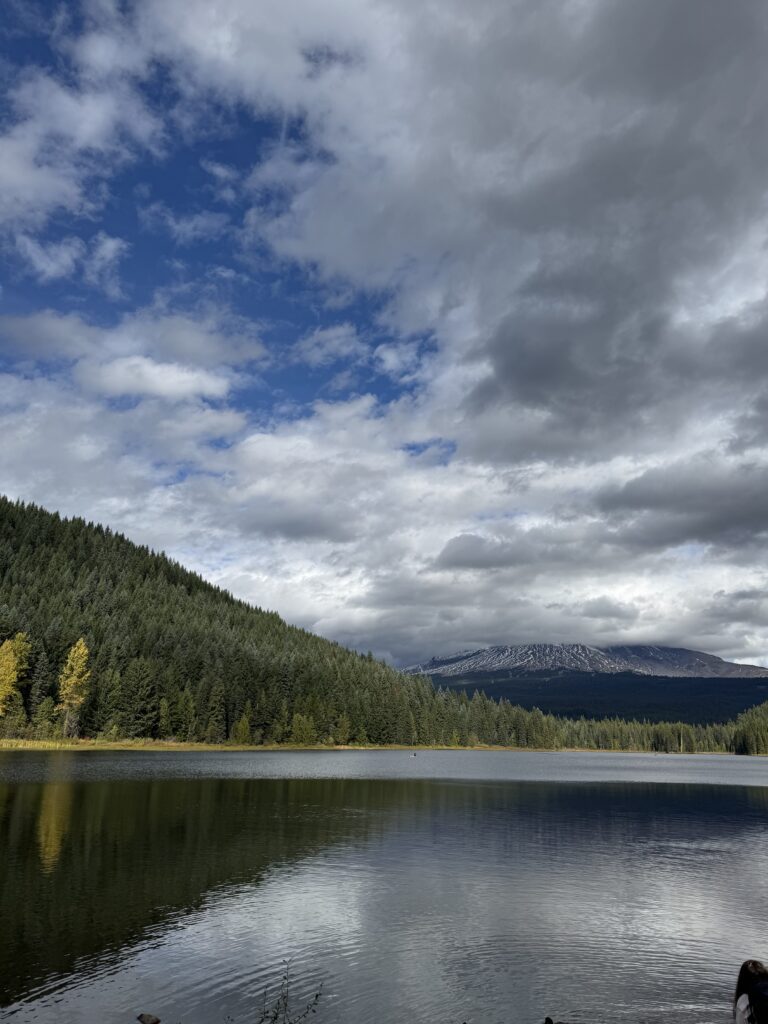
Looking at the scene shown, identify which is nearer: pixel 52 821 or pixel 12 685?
pixel 52 821

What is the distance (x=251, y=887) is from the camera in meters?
40.9

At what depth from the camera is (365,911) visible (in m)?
37.5

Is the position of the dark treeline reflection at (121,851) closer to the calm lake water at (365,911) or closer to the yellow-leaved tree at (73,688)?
the calm lake water at (365,911)

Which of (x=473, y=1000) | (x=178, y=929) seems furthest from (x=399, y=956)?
(x=178, y=929)

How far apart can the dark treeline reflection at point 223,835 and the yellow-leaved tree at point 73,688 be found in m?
78.9

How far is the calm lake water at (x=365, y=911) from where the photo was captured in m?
26.2

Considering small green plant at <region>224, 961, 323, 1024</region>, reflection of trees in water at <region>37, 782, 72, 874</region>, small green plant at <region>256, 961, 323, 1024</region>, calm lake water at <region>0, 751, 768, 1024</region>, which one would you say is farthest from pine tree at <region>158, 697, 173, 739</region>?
small green plant at <region>256, 961, 323, 1024</region>

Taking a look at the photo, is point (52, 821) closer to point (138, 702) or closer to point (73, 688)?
point (73, 688)

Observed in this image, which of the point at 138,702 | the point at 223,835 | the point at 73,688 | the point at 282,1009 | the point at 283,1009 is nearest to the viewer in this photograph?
the point at 283,1009

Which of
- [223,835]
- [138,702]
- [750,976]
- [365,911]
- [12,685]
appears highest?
[12,685]

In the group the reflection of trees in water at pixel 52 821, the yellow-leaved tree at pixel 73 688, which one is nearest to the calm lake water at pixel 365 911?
the reflection of trees in water at pixel 52 821

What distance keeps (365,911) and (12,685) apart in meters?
157

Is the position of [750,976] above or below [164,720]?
below

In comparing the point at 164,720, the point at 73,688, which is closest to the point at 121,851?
the point at 73,688
